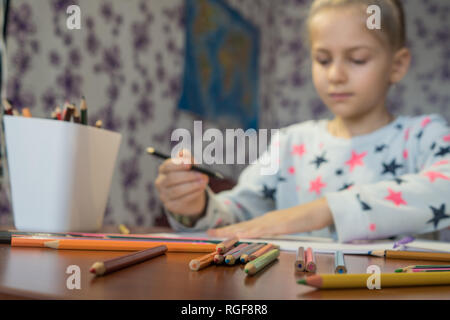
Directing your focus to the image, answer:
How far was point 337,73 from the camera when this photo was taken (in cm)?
84

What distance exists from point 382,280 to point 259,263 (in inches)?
3.6

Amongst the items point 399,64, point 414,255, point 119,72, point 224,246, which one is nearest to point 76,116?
point 224,246

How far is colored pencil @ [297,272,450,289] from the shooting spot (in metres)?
0.23

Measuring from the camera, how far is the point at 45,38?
107 centimetres

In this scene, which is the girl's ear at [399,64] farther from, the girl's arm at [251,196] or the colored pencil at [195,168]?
the colored pencil at [195,168]

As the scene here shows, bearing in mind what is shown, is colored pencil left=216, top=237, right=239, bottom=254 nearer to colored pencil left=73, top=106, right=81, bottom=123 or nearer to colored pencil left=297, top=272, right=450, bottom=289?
colored pencil left=297, top=272, right=450, bottom=289

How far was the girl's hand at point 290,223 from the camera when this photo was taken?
61 centimetres

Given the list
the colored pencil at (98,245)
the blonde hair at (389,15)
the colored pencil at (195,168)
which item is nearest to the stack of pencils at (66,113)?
the colored pencil at (195,168)

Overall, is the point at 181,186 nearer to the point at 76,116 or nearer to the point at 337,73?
the point at 76,116

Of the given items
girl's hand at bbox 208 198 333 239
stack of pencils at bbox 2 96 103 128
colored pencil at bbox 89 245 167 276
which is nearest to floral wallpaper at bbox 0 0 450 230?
stack of pencils at bbox 2 96 103 128

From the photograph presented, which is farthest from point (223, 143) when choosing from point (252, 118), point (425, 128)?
point (425, 128)
